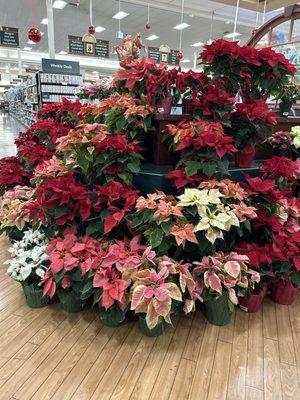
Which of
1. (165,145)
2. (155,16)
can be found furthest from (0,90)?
(165,145)

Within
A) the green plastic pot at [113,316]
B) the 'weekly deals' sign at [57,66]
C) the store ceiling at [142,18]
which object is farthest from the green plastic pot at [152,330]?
the store ceiling at [142,18]

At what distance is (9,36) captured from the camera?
852 centimetres

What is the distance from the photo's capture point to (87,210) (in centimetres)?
210

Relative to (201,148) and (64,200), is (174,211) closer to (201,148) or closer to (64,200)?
(201,148)

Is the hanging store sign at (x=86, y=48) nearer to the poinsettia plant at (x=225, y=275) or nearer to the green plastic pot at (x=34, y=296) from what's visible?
the green plastic pot at (x=34, y=296)

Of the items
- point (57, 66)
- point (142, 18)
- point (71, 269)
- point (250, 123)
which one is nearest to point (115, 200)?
point (71, 269)

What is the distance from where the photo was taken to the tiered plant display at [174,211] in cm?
194

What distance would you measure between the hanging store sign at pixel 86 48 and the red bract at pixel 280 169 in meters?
8.32

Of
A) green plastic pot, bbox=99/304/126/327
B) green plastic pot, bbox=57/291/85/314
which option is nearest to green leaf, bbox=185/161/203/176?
green plastic pot, bbox=99/304/126/327

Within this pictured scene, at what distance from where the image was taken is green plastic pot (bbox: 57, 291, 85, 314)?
2168mm

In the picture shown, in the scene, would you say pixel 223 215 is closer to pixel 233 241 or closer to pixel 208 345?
pixel 233 241

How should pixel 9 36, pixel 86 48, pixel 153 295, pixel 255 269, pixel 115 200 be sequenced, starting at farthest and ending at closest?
pixel 86 48 → pixel 9 36 → pixel 255 269 → pixel 115 200 → pixel 153 295

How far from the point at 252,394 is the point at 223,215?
1.01 m

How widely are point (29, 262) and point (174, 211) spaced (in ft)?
4.00
